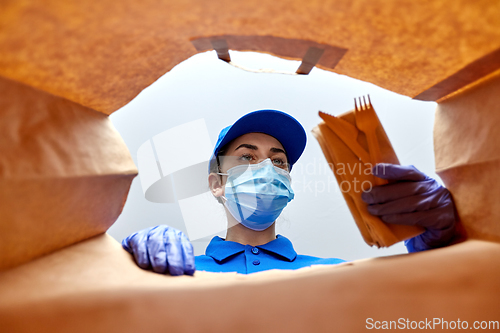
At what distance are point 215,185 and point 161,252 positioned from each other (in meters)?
0.80

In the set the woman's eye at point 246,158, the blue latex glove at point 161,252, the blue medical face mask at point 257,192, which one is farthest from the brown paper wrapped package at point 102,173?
the woman's eye at point 246,158

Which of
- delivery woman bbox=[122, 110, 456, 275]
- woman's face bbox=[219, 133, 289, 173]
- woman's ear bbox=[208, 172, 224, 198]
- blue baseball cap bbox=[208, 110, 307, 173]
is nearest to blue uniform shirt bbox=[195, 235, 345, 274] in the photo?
delivery woman bbox=[122, 110, 456, 275]

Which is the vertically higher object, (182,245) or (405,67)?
(405,67)

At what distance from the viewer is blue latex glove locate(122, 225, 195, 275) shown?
0.71m

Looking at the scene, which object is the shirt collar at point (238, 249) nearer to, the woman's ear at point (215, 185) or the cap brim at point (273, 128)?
the woman's ear at point (215, 185)

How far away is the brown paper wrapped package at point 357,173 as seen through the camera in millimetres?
685

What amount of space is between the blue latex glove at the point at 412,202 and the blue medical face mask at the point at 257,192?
528 mm

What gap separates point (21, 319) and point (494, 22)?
0.98 metres

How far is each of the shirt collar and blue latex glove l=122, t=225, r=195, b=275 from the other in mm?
490

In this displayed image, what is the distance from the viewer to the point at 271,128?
1496 millimetres

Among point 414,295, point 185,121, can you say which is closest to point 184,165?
point 185,121

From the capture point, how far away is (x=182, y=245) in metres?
0.79

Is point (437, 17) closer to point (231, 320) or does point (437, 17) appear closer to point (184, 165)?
point (231, 320)

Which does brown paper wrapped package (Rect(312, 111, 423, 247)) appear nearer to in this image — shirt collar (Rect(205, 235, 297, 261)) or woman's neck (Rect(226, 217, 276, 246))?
shirt collar (Rect(205, 235, 297, 261))
